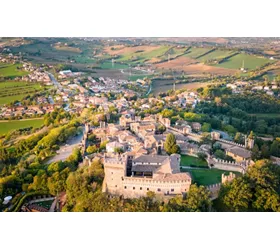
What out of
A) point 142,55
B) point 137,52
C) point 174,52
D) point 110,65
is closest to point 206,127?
point 174,52

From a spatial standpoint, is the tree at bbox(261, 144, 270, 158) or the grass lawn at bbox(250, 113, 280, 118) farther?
the grass lawn at bbox(250, 113, 280, 118)

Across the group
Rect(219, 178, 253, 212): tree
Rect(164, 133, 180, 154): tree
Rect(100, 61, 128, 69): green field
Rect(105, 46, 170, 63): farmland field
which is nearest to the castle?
Rect(219, 178, 253, 212): tree

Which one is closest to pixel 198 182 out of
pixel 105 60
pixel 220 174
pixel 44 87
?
pixel 220 174

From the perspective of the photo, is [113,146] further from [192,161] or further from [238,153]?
[238,153]

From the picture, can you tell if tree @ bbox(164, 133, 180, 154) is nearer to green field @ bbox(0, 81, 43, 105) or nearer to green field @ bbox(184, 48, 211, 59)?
green field @ bbox(0, 81, 43, 105)

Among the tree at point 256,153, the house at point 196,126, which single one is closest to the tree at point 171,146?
the tree at point 256,153
